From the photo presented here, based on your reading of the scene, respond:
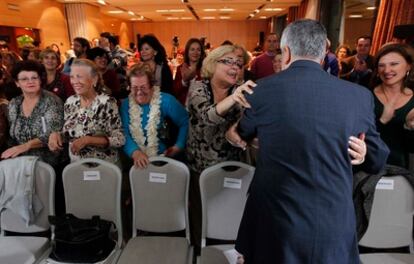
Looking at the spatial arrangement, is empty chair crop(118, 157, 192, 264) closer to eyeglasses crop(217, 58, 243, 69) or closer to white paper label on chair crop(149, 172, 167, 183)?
white paper label on chair crop(149, 172, 167, 183)

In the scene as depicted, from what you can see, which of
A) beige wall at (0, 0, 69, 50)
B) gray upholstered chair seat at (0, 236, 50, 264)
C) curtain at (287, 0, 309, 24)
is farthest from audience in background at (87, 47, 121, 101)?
curtain at (287, 0, 309, 24)

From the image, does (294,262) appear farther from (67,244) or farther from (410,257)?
(67,244)

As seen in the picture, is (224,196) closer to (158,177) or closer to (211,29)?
(158,177)

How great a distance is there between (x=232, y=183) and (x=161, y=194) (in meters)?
0.43

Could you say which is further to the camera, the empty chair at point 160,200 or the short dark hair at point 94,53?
the short dark hair at point 94,53

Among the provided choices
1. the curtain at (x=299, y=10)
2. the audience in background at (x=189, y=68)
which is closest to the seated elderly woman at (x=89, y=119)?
the audience in background at (x=189, y=68)

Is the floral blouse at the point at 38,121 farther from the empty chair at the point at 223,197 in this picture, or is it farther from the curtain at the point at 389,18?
the curtain at the point at 389,18

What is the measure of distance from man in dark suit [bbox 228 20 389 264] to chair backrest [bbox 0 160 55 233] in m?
1.37

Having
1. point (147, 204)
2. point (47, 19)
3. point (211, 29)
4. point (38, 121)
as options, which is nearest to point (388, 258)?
point (147, 204)

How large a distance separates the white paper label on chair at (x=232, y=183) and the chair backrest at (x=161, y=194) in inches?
8.9

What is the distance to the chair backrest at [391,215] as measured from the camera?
5.26 feet

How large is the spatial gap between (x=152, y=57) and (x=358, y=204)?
2.26 meters

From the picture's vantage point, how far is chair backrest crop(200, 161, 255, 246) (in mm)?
1688

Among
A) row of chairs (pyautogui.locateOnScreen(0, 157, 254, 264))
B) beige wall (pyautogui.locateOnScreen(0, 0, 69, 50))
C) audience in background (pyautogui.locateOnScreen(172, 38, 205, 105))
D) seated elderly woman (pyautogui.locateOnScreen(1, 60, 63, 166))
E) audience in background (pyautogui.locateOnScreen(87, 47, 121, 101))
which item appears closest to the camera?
row of chairs (pyautogui.locateOnScreen(0, 157, 254, 264))
